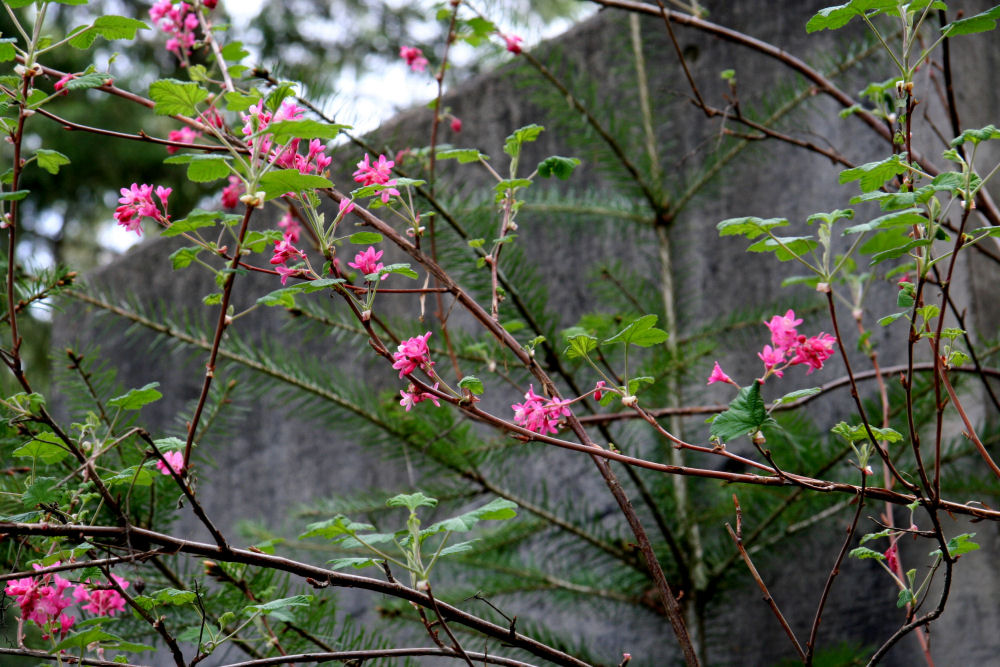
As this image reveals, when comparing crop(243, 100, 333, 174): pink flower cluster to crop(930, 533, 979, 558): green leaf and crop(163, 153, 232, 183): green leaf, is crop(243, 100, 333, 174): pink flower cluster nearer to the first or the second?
crop(163, 153, 232, 183): green leaf

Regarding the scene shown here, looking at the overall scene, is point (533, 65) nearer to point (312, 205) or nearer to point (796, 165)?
point (796, 165)

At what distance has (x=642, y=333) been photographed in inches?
29.5

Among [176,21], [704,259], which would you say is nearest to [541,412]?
[176,21]

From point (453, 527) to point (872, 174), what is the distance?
435mm

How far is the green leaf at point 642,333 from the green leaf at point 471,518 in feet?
0.53

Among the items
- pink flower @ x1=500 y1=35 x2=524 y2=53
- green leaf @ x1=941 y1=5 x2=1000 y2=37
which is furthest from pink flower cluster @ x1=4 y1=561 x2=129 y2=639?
pink flower @ x1=500 y1=35 x2=524 y2=53

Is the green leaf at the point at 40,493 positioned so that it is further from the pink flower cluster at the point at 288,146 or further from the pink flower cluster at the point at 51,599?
the pink flower cluster at the point at 288,146

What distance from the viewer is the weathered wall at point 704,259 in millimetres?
1520

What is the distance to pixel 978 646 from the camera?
4.62 ft

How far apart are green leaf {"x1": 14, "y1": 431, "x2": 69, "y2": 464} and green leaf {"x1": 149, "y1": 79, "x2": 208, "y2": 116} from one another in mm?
292

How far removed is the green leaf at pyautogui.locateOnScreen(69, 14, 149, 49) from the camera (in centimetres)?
75

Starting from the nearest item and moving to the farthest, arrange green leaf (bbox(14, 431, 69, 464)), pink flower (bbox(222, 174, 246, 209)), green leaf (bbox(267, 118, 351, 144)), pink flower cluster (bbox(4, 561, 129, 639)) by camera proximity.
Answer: green leaf (bbox(267, 118, 351, 144))
green leaf (bbox(14, 431, 69, 464))
pink flower cluster (bbox(4, 561, 129, 639))
pink flower (bbox(222, 174, 246, 209))

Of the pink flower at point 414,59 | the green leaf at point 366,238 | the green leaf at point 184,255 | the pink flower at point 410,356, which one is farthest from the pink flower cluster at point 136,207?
the pink flower at point 414,59

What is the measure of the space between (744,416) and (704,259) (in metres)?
1.24
